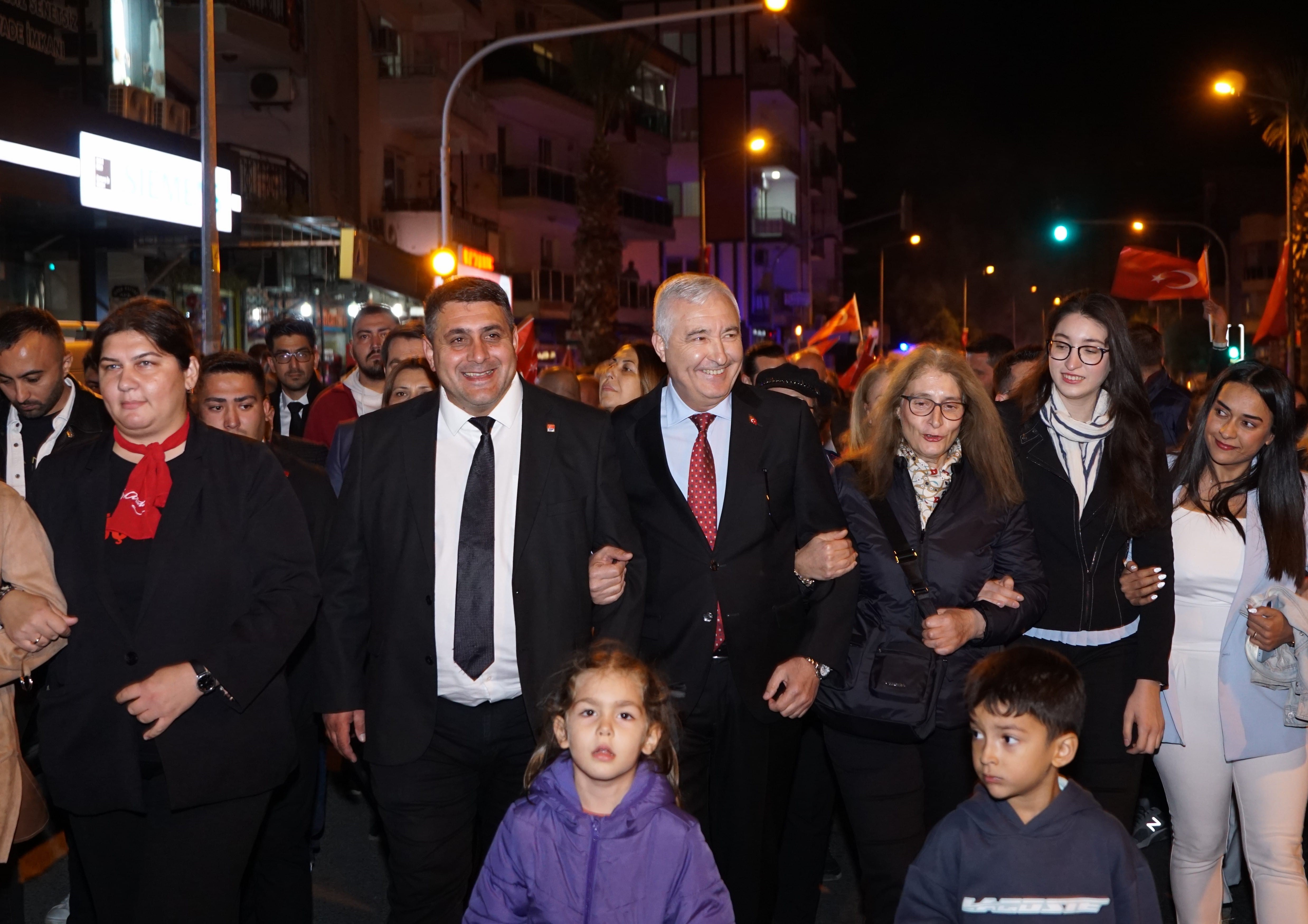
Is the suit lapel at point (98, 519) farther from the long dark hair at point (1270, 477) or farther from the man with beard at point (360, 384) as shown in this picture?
the long dark hair at point (1270, 477)

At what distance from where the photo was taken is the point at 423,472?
15.4ft

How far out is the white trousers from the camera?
4949 mm

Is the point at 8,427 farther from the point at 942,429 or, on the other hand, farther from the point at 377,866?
the point at 942,429

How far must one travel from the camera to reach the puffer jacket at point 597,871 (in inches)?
156

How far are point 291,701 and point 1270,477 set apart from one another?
13.8 ft

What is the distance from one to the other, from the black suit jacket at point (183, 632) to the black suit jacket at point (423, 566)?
13.7 inches

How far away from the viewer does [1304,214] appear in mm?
27016

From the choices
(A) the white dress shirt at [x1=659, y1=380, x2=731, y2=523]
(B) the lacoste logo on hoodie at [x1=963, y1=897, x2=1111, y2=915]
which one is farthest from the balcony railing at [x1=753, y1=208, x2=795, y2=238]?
(B) the lacoste logo on hoodie at [x1=963, y1=897, x2=1111, y2=915]

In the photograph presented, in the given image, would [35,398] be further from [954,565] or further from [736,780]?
[954,565]

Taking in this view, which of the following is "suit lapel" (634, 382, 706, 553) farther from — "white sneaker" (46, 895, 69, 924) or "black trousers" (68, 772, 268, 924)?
"white sneaker" (46, 895, 69, 924)

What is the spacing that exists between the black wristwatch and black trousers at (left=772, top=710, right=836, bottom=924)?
264cm

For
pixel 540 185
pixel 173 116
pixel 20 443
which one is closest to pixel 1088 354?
pixel 20 443

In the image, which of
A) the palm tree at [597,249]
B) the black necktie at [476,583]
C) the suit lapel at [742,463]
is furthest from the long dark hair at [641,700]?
the palm tree at [597,249]

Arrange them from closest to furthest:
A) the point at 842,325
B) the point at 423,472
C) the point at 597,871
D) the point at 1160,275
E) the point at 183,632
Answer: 1. the point at 597,871
2. the point at 183,632
3. the point at 423,472
4. the point at 1160,275
5. the point at 842,325
